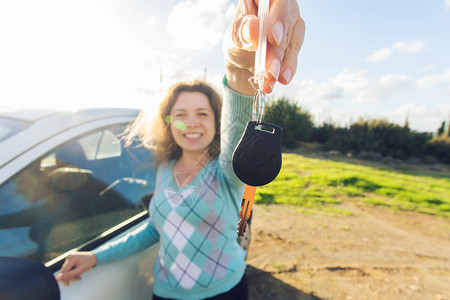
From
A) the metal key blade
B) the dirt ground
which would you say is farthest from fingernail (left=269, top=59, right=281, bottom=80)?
the dirt ground

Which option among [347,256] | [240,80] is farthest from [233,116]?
[347,256]

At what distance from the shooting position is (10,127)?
1348 millimetres

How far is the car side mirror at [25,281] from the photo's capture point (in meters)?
0.75

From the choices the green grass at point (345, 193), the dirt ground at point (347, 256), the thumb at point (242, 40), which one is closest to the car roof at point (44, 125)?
the thumb at point (242, 40)

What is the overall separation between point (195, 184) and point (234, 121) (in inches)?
19.7

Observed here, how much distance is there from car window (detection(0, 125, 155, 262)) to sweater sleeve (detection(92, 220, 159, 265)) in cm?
16

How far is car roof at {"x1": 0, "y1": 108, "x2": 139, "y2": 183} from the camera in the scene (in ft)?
3.98

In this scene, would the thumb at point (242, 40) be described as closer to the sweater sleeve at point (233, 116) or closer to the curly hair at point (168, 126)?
the sweater sleeve at point (233, 116)

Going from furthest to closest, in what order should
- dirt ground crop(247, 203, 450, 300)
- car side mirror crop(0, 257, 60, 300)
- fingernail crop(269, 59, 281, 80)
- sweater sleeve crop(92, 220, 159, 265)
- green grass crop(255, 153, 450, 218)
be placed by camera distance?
1. green grass crop(255, 153, 450, 218)
2. dirt ground crop(247, 203, 450, 300)
3. sweater sleeve crop(92, 220, 159, 265)
4. car side mirror crop(0, 257, 60, 300)
5. fingernail crop(269, 59, 281, 80)

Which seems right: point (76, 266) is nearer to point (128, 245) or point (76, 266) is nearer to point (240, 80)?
point (128, 245)

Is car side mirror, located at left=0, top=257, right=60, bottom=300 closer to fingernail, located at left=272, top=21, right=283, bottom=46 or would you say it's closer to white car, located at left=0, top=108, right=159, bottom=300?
white car, located at left=0, top=108, right=159, bottom=300

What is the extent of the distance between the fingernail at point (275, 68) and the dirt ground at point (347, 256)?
3012 millimetres

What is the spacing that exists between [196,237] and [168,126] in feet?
2.37

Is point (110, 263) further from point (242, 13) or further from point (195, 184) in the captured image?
point (242, 13)
